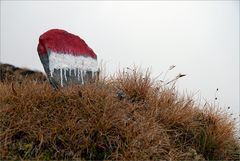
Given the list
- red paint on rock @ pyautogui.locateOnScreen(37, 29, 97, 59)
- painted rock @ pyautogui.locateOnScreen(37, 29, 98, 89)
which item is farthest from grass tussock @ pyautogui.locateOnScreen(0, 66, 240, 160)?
red paint on rock @ pyautogui.locateOnScreen(37, 29, 97, 59)

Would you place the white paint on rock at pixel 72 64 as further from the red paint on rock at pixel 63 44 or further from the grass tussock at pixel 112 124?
the grass tussock at pixel 112 124

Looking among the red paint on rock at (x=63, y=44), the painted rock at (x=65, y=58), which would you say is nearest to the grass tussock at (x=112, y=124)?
the painted rock at (x=65, y=58)

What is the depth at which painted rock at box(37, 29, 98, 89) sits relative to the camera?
19.0ft

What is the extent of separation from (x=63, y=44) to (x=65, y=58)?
0.66ft

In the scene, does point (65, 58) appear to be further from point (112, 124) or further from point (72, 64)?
point (112, 124)

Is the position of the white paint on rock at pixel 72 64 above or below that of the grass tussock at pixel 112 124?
above

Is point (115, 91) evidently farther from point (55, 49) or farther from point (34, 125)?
point (34, 125)

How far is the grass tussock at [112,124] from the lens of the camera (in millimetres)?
4895

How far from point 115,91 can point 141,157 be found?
1.45 metres

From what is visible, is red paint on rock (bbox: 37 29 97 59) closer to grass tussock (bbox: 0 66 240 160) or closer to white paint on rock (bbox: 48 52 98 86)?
white paint on rock (bbox: 48 52 98 86)

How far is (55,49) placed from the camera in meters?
5.90

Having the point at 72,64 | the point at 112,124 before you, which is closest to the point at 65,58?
the point at 72,64

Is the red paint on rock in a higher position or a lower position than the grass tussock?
higher

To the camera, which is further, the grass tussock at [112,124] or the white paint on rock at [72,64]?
the white paint on rock at [72,64]
